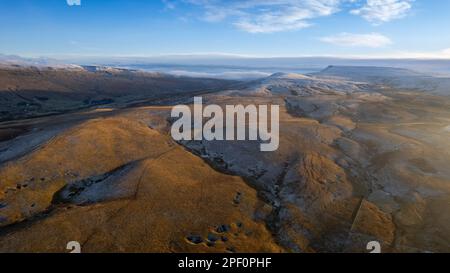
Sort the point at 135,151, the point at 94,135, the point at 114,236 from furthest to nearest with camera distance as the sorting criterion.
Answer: the point at 94,135 → the point at 135,151 → the point at 114,236

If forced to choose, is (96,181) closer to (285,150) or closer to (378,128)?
(285,150)

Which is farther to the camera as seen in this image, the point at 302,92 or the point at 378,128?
the point at 302,92

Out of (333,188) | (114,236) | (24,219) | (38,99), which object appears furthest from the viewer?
(38,99)

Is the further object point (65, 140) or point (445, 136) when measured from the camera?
point (445, 136)

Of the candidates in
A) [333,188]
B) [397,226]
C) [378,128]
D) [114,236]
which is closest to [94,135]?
[114,236]

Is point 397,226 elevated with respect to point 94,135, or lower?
lower

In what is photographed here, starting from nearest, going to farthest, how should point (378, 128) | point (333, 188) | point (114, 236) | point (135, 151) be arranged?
point (114, 236) < point (333, 188) < point (135, 151) < point (378, 128)
